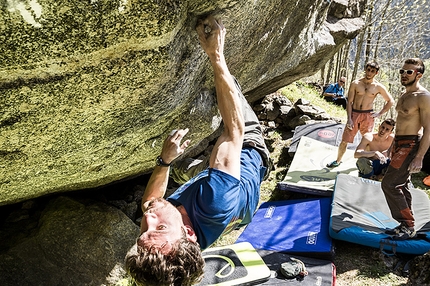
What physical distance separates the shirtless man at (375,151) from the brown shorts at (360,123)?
243 mm

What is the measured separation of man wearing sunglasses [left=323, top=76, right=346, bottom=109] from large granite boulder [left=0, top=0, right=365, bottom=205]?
959cm

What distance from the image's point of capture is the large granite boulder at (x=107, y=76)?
1.89 m

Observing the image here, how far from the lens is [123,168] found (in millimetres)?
4129

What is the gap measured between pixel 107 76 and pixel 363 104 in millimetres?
5410

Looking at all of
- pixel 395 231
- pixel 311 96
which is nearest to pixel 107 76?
pixel 395 231

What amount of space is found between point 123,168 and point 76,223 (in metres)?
1.30

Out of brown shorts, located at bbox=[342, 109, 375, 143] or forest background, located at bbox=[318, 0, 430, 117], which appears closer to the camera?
brown shorts, located at bbox=[342, 109, 375, 143]

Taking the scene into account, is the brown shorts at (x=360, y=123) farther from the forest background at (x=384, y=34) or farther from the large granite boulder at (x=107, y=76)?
the forest background at (x=384, y=34)

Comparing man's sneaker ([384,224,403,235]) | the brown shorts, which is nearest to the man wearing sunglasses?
the brown shorts

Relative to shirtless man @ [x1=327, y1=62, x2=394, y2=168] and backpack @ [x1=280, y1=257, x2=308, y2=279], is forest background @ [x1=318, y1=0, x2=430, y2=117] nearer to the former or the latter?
shirtless man @ [x1=327, y1=62, x2=394, y2=168]

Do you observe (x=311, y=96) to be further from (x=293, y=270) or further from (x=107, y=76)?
(x=107, y=76)

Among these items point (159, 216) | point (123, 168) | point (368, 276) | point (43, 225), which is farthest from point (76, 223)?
point (368, 276)

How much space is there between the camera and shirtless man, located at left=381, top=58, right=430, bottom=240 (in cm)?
427

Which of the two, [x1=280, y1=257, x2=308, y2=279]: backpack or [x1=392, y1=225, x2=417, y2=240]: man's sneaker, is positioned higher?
[x1=280, y1=257, x2=308, y2=279]: backpack
